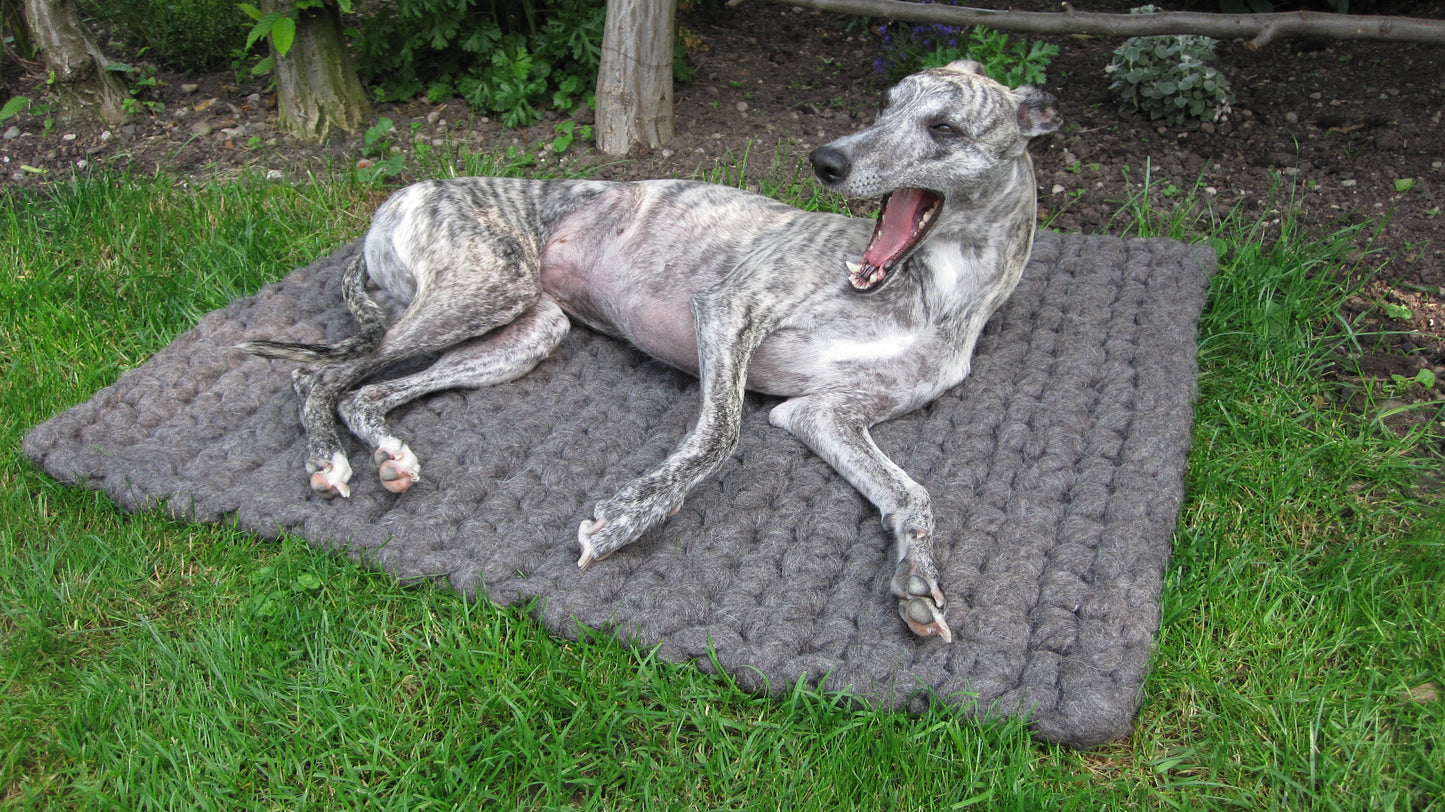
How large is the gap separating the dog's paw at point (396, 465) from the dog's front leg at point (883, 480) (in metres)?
1.13

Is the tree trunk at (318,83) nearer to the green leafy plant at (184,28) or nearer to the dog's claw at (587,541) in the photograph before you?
the green leafy plant at (184,28)

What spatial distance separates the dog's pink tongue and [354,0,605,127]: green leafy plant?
238 centimetres

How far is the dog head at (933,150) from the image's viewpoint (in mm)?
3094

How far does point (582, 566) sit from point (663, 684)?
0.44m

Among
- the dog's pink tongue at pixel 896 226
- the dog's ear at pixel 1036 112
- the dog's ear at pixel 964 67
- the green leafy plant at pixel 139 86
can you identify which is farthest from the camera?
the green leafy plant at pixel 139 86

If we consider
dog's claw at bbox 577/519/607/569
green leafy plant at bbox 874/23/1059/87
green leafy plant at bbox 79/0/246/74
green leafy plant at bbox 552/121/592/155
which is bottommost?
dog's claw at bbox 577/519/607/569

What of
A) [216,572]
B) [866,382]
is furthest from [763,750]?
[216,572]

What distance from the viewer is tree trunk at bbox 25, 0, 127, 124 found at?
4.97 m

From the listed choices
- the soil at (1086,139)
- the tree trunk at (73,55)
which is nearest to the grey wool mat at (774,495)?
the soil at (1086,139)

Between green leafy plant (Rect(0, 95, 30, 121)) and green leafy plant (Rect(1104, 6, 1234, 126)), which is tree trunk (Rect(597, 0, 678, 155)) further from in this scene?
green leafy plant (Rect(0, 95, 30, 121))

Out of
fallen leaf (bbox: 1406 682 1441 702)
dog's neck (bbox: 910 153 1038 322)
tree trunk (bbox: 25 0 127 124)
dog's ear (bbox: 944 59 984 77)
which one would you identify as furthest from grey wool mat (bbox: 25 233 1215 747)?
tree trunk (bbox: 25 0 127 124)

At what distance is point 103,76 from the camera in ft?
17.2

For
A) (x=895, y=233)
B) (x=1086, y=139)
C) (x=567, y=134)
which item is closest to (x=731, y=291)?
(x=895, y=233)

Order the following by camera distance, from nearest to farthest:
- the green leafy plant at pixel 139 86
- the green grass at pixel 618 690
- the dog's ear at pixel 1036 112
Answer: the green grass at pixel 618 690 < the dog's ear at pixel 1036 112 < the green leafy plant at pixel 139 86
